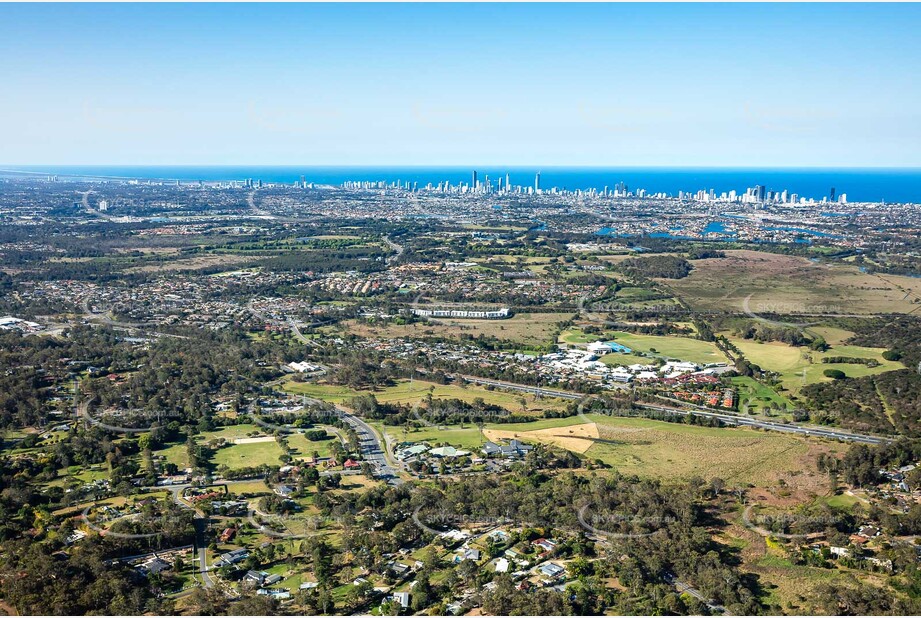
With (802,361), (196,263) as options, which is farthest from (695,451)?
(196,263)

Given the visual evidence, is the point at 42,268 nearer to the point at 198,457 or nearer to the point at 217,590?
the point at 198,457

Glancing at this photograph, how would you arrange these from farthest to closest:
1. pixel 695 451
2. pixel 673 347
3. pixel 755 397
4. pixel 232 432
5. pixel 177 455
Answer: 1. pixel 673 347
2. pixel 755 397
3. pixel 232 432
4. pixel 695 451
5. pixel 177 455

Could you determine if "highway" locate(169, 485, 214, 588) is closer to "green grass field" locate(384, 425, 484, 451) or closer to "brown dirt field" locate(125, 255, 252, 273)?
"green grass field" locate(384, 425, 484, 451)

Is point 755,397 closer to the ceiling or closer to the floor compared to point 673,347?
closer to the floor

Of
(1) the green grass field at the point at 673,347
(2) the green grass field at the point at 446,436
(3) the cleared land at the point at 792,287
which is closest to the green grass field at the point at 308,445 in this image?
(2) the green grass field at the point at 446,436

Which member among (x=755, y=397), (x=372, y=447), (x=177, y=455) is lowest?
(x=177, y=455)

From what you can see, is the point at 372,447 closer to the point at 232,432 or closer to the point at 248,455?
the point at 248,455

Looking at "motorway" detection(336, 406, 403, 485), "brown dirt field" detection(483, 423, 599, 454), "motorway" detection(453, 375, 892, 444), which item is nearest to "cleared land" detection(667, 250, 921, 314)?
"motorway" detection(453, 375, 892, 444)
